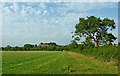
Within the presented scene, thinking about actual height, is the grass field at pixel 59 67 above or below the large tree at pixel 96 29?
below

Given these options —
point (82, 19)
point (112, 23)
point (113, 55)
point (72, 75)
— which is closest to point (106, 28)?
point (112, 23)

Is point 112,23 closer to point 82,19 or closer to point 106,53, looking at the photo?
point 82,19

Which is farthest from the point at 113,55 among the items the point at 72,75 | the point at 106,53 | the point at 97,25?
the point at 97,25

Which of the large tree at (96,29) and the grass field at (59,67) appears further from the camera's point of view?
the large tree at (96,29)

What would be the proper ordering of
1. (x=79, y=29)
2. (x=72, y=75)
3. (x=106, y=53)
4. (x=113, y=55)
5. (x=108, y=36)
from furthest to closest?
(x=79, y=29) < (x=108, y=36) < (x=106, y=53) < (x=113, y=55) < (x=72, y=75)

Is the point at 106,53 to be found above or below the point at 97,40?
below

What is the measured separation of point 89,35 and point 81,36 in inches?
102

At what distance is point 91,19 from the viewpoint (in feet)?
122

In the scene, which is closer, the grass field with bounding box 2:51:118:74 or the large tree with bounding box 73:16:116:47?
the grass field with bounding box 2:51:118:74

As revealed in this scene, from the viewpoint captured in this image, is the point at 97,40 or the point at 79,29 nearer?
the point at 97,40

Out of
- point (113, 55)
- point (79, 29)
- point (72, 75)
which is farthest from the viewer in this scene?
point (79, 29)

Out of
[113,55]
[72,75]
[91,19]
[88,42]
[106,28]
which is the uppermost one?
[91,19]

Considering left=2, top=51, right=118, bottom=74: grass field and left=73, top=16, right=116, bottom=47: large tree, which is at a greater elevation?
left=73, top=16, right=116, bottom=47: large tree

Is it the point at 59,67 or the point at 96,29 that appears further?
the point at 96,29
